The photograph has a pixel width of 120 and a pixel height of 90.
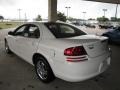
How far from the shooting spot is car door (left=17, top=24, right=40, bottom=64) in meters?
3.49

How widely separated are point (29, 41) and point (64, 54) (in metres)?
1.40

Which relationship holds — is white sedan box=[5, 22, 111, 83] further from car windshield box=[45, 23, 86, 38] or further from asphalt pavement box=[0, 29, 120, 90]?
asphalt pavement box=[0, 29, 120, 90]

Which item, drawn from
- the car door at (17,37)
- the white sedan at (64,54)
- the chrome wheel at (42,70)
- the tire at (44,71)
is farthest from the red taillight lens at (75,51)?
the car door at (17,37)

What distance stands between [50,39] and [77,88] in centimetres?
134

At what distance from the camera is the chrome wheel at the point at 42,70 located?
3.32m

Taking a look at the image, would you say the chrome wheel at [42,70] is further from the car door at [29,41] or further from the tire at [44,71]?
the car door at [29,41]

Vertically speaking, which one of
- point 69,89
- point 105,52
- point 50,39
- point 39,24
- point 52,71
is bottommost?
point 69,89

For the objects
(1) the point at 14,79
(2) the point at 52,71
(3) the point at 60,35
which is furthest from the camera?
(1) the point at 14,79

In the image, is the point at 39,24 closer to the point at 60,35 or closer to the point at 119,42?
Result: the point at 60,35

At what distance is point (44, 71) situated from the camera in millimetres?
3361

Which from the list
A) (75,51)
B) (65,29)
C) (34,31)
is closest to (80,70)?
(75,51)

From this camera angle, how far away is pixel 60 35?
3354mm

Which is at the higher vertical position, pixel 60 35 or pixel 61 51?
pixel 60 35

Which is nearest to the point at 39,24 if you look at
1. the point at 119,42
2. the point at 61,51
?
the point at 61,51
